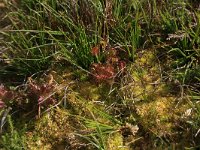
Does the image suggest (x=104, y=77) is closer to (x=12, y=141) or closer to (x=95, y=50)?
(x=95, y=50)

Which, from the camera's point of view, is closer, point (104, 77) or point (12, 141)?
point (12, 141)

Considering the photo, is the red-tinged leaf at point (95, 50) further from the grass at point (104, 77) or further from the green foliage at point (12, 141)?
the green foliage at point (12, 141)

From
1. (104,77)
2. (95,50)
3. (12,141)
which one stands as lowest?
(12,141)

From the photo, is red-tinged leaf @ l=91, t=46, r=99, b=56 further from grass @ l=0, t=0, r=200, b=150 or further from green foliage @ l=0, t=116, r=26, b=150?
green foliage @ l=0, t=116, r=26, b=150

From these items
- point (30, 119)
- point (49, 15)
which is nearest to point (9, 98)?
point (30, 119)

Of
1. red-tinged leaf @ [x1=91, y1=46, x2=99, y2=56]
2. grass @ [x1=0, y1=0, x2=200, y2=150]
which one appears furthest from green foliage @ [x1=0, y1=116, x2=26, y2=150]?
red-tinged leaf @ [x1=91, y1=46, x2=99, y2=56]

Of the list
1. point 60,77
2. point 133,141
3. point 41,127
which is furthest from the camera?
point 60,77

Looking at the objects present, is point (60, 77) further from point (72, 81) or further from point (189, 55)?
point (189, 55)

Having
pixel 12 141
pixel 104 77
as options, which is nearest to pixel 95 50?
pixel 104 77
